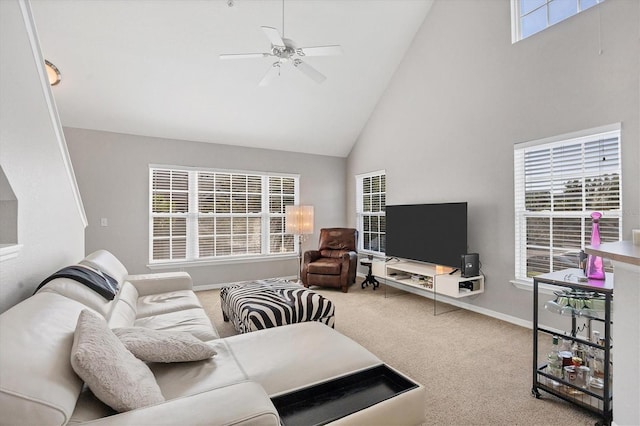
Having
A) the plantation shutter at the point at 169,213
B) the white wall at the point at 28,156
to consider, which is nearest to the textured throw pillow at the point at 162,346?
the white wall at the point at 28,156

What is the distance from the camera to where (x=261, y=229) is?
5859 millimetres

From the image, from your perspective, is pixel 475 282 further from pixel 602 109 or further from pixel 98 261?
pixel 98 261

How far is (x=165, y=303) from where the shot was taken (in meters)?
2.74

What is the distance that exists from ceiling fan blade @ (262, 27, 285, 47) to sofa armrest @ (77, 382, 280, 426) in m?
2.53

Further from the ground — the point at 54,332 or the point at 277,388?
the point at 54,332

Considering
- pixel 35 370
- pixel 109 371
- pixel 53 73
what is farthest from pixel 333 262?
pixel 53 73

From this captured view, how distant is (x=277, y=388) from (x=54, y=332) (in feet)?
3.07

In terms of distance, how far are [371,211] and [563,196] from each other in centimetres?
320

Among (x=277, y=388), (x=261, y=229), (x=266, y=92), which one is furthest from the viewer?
(x=261, y=229)

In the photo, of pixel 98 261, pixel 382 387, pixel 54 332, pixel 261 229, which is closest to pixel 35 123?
pixel 98 261

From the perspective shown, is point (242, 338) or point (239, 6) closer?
point (242, 338)

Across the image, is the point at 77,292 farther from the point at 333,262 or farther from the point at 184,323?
the point at 333,262

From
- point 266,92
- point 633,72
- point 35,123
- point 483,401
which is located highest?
point 266,92

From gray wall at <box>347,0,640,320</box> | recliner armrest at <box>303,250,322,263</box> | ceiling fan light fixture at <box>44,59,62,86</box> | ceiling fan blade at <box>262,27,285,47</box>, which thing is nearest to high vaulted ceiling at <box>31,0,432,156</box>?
ceiling fan light fixture at <box>44,59,62,86</box>
